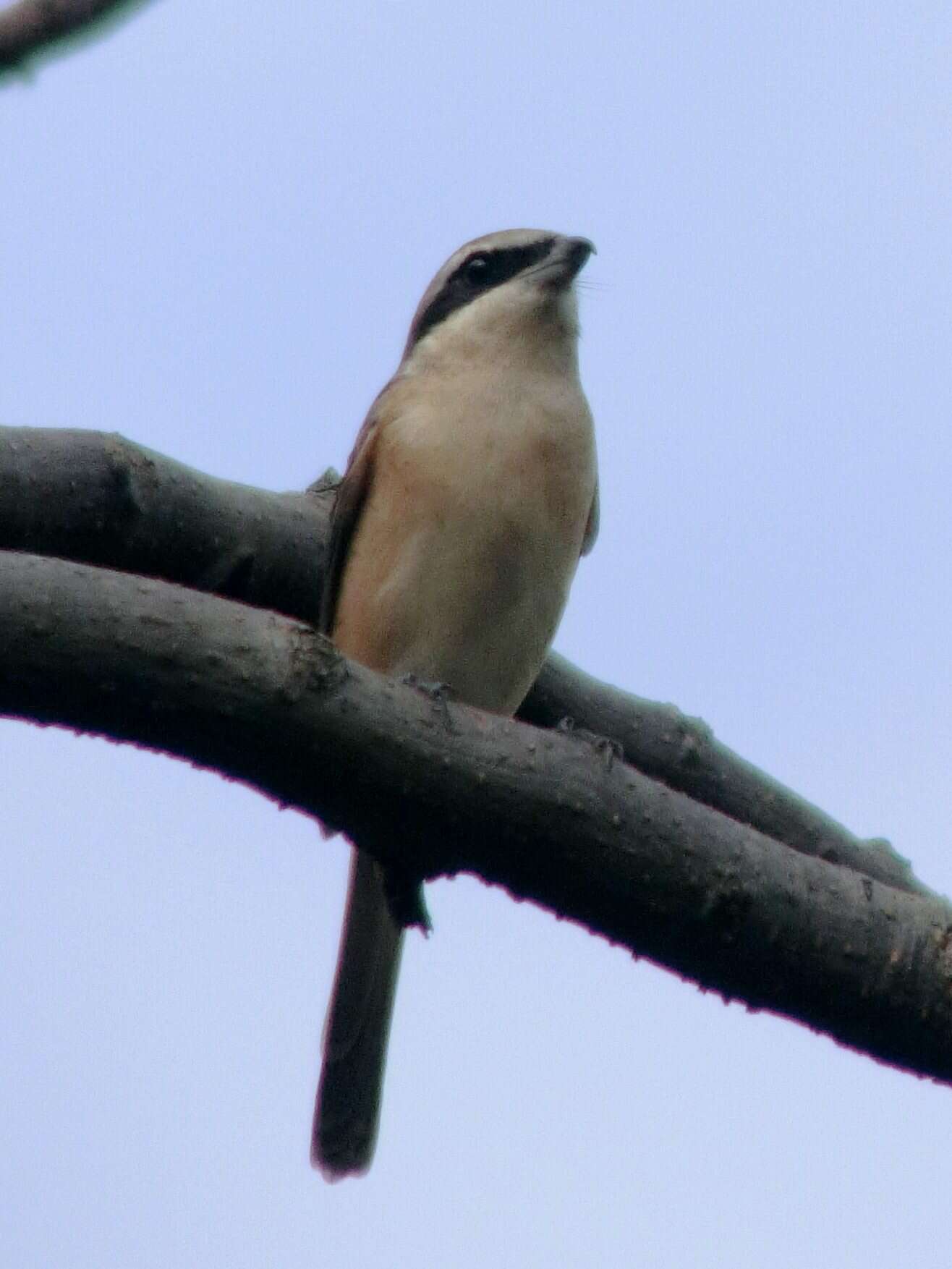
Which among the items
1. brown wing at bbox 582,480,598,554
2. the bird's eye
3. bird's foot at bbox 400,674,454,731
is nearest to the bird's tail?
brown wing at bbox 582,480,598,554

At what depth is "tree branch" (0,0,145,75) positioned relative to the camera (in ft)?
5.38

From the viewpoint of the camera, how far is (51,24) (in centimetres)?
166

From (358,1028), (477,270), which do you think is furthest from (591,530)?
(358,1028)

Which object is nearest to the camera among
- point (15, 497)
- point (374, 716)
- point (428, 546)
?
point (374, 716)

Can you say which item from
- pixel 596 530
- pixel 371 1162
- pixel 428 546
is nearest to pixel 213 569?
pixel 428 546

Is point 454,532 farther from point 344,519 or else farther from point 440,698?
point 440,698

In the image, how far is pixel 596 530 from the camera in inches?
222

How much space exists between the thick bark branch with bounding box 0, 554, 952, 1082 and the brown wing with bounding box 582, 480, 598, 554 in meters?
2.11

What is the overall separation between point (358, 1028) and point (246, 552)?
1.54 meters

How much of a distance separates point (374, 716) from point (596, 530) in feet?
8.39

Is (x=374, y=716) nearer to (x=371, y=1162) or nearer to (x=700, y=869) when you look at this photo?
(x=700, y=869)

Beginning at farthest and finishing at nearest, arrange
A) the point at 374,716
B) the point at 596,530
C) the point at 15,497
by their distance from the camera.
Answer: the point at 596,530
the point at 15,497
the point at 374,716

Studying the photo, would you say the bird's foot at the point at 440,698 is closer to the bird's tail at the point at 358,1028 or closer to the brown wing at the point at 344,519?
the brown wing at the point at 344,519

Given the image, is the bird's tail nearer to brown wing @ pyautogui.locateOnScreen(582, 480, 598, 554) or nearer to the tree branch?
brown wing @ pyautogui.locateOnScreen(582, 480, 598, 554)
